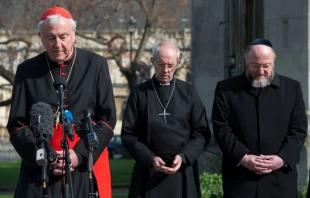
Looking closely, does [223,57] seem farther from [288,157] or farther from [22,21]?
[22,21]

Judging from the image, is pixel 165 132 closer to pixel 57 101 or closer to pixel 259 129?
pixel 259 129

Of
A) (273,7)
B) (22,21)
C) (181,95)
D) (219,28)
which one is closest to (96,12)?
(22,21)

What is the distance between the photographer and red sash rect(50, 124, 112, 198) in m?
8.30

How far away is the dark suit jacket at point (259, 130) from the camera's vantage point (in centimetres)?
935

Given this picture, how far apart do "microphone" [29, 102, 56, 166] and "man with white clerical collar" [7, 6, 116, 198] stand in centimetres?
44

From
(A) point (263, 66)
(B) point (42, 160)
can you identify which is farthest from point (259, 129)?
(B) point (42, 160)

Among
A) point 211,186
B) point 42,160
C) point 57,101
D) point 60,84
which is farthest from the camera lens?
point 211,186

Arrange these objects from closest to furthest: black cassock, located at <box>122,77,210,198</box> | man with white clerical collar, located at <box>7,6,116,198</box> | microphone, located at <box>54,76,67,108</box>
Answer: microphone, located at <box>54,76,67,108</box> → man with white clerical collar, located at <box>7,6,116,198</box> → black cassock, located at <box>122,77,210,198</box>

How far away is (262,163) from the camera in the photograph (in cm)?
922

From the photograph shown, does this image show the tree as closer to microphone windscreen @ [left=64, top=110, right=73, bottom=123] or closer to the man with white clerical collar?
the man with white clerical collar

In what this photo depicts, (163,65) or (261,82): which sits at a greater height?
(163,65)

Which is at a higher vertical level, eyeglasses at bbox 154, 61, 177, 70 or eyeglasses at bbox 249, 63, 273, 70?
eyeglasses at bbox 154, 61, 177, 70

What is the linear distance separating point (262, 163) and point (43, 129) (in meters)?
2.54

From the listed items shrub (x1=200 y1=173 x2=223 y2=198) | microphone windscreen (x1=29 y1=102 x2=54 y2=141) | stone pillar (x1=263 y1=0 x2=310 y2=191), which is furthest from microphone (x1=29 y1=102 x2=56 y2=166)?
stone pillar (x1=263 y1=0 x2=310 y2=191)
